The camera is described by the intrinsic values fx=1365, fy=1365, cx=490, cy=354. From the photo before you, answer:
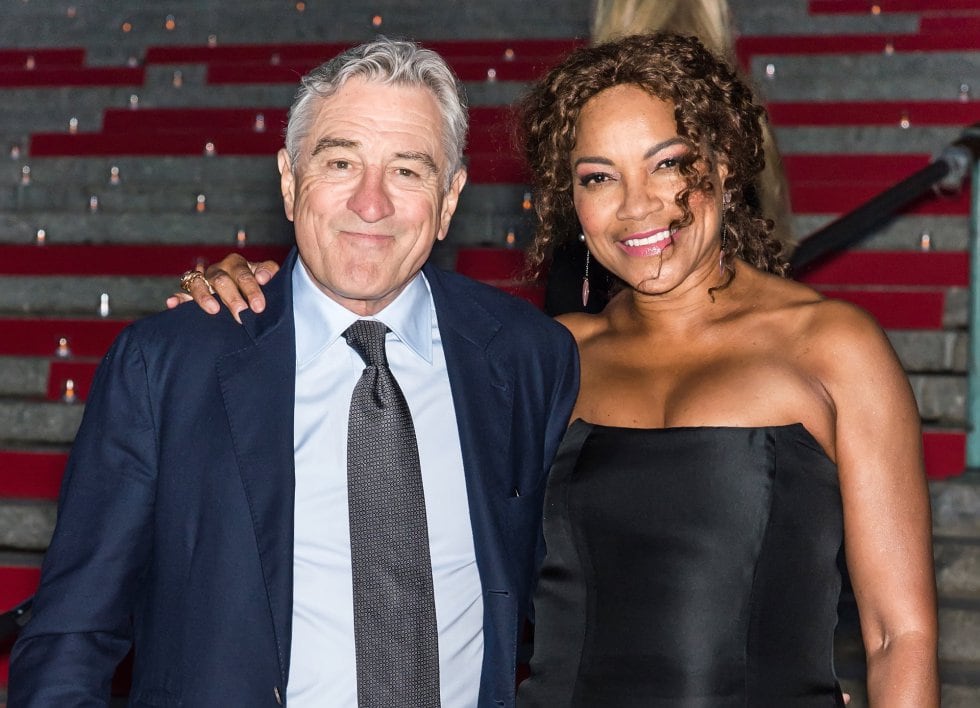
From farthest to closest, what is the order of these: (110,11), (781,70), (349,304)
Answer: (110,11) < (781,70) < (349,304)

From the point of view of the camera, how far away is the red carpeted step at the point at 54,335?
5.07m

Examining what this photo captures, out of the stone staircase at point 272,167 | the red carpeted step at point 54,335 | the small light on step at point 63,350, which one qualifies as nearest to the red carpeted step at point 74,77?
the stone staircase at point 272,167

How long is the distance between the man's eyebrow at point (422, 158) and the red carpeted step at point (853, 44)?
4475mm

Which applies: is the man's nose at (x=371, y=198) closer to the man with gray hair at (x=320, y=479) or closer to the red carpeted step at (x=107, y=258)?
the man with gray hair at (x=320, y=479)

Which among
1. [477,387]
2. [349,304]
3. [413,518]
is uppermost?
[349,304]

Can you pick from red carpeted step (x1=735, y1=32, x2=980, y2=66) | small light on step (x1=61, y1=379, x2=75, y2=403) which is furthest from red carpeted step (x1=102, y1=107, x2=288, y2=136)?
red carpeted step (x1=735, y1=32, x2=980, y2=66)

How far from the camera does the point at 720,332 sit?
2213 mm

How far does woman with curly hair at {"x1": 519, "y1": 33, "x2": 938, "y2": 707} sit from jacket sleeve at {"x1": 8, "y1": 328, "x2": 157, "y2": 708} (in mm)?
685

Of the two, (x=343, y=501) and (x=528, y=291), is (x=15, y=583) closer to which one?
(x=528, y=291)

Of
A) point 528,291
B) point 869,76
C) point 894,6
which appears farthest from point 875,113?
point 528,291

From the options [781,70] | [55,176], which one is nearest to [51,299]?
[55,176]

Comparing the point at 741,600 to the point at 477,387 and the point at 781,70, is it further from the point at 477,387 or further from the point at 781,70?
the point at 781,70

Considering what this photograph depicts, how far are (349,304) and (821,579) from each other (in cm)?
81

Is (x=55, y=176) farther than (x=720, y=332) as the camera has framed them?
Yes
